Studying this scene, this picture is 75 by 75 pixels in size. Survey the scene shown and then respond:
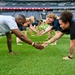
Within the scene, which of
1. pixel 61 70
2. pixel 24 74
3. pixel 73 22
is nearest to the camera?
pixel 24 74

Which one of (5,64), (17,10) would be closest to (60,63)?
(5,64)

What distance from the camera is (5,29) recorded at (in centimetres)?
625

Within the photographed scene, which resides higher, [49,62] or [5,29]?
[5,29]

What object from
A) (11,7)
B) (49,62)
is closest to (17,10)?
(11,7)

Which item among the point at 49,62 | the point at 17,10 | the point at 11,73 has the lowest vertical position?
the point at 17,10

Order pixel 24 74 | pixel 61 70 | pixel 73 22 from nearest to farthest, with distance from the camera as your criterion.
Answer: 1. pixel 24 74
2. pixel 61 70
3. pixel 73 22

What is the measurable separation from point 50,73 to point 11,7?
2661 inches

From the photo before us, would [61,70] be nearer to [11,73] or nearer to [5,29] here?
[11,73]

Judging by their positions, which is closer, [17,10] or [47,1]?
[17,10]

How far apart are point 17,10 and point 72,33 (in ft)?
209

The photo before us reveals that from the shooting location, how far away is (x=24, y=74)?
234 inches

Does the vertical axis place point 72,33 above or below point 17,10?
above

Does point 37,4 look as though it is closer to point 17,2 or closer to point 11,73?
point 17,2

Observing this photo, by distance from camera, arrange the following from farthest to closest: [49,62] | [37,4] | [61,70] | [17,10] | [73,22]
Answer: [37,4], [17,10], [49,62], [73,22], [61,70]
